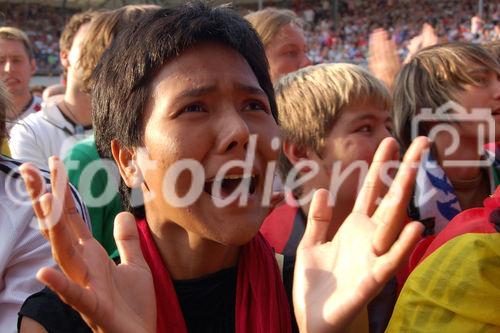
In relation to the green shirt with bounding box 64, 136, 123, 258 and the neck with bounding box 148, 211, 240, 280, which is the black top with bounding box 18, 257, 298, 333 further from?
the green shirt with bounding box 64, 136, 123, 258

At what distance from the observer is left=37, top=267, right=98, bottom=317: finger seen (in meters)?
1.15

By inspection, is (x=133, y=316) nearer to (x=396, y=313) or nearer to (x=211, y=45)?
(x=396, y=313)

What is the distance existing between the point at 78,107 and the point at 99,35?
0.52 m

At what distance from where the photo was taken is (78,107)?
3.33 meters

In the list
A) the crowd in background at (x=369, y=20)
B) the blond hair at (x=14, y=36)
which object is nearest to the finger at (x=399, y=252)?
the blond hair at (x=14, y=36)

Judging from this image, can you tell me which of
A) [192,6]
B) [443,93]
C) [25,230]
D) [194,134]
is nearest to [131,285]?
[194,134]

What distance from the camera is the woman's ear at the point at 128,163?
1.64 m

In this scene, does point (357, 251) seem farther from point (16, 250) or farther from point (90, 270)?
point (16, 250)

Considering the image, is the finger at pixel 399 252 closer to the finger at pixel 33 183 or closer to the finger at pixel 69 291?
the finger at pixel 69 291

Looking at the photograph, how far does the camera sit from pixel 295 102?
2.69 m

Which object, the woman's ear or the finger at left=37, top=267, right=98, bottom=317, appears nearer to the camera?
the finger at left=37, top=267, right=98, bottom=317

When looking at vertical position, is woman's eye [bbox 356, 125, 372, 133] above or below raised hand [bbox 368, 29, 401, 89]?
below

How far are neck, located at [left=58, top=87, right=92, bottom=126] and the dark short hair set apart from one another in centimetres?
160

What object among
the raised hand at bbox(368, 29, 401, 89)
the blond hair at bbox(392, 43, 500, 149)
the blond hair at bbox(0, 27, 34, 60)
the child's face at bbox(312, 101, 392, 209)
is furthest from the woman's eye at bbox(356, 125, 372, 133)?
the blond hair at bbox(0, 27, 34, 60)
